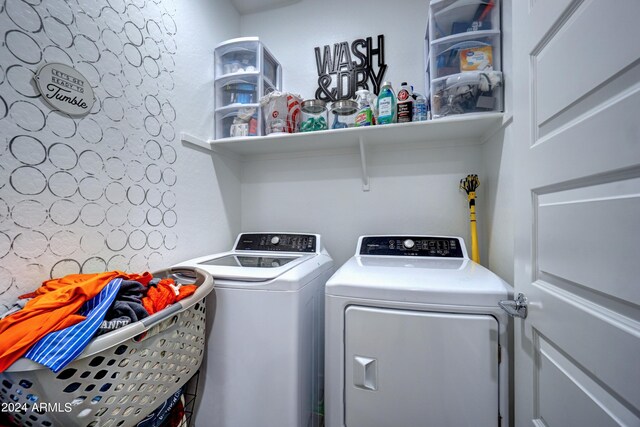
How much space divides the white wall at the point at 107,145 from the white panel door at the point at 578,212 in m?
1.65

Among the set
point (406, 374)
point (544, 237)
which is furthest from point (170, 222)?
point (544, 237)

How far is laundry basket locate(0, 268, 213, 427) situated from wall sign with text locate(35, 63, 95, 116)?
0.88 metres

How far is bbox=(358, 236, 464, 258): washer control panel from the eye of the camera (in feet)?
4.80

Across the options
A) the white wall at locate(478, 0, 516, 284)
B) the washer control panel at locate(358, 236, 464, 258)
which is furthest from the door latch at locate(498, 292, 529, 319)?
the washer control panel at locate(358, 236, 464, 258)

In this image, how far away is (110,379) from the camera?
68 cm

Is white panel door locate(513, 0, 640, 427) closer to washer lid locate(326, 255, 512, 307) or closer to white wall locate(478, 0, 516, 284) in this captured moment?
washer lid locate(326, 255, 512, 307)

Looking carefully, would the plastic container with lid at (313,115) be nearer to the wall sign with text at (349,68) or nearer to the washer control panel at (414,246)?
the wall sign with text at (349,68)

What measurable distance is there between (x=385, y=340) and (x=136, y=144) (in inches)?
→ 57.5

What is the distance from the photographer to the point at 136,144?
1214 millimetres

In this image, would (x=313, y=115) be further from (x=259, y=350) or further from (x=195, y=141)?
(x=259, y=350)

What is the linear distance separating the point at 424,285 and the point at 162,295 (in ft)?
3.21

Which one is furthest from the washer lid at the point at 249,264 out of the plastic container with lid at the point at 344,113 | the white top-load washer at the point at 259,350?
the plastic container with lid at the point at 344,113

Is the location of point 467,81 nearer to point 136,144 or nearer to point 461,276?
point 461,276

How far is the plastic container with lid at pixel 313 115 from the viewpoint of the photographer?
166 cm
